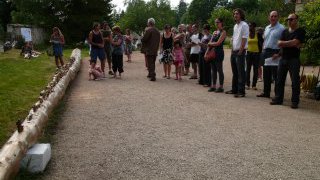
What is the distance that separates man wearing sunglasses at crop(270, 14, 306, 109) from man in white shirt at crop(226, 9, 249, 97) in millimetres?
1032

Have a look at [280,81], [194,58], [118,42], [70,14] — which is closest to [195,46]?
[194,58]

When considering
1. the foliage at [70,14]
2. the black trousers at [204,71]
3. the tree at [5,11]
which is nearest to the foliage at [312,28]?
the black trousers at [204,71]

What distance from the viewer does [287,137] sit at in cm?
648

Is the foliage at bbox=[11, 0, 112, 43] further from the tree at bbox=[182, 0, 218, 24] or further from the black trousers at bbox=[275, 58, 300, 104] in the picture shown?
the tree at bbox=[182, 0, 218, 24]

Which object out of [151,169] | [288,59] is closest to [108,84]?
[288,59]

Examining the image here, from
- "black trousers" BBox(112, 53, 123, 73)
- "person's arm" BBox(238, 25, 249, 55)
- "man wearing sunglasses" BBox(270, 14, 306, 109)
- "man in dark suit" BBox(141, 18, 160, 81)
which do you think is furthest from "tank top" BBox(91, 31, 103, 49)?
"man wearing sunglasses" BBox(270, 14, 306, 109)

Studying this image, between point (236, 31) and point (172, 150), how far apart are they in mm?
4860

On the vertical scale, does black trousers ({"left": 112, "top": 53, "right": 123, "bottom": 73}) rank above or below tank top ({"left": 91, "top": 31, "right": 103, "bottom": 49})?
below

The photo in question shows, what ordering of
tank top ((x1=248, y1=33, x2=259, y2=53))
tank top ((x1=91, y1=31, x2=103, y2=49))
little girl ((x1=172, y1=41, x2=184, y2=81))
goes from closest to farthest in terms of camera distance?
1. tank top ((x1=248, y1=33, x2=259, y2=53))
2. little girl ((x1=172, y1=41, x2=184, y2=81))
3. tank top ((x1=91, y1=31, x2=103, y2=49))

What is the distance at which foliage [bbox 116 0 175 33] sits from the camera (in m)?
57.1

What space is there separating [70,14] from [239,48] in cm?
3378

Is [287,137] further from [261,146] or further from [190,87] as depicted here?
[190,87]

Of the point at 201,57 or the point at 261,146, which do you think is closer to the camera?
the point at 261,146

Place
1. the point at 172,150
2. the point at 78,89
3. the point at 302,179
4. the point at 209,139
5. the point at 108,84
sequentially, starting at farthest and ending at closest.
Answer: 1. the point at 108,84
2. the point at 78,89
3. the point at 209,139
4. the point at 172,150
5. the point at 302,179
